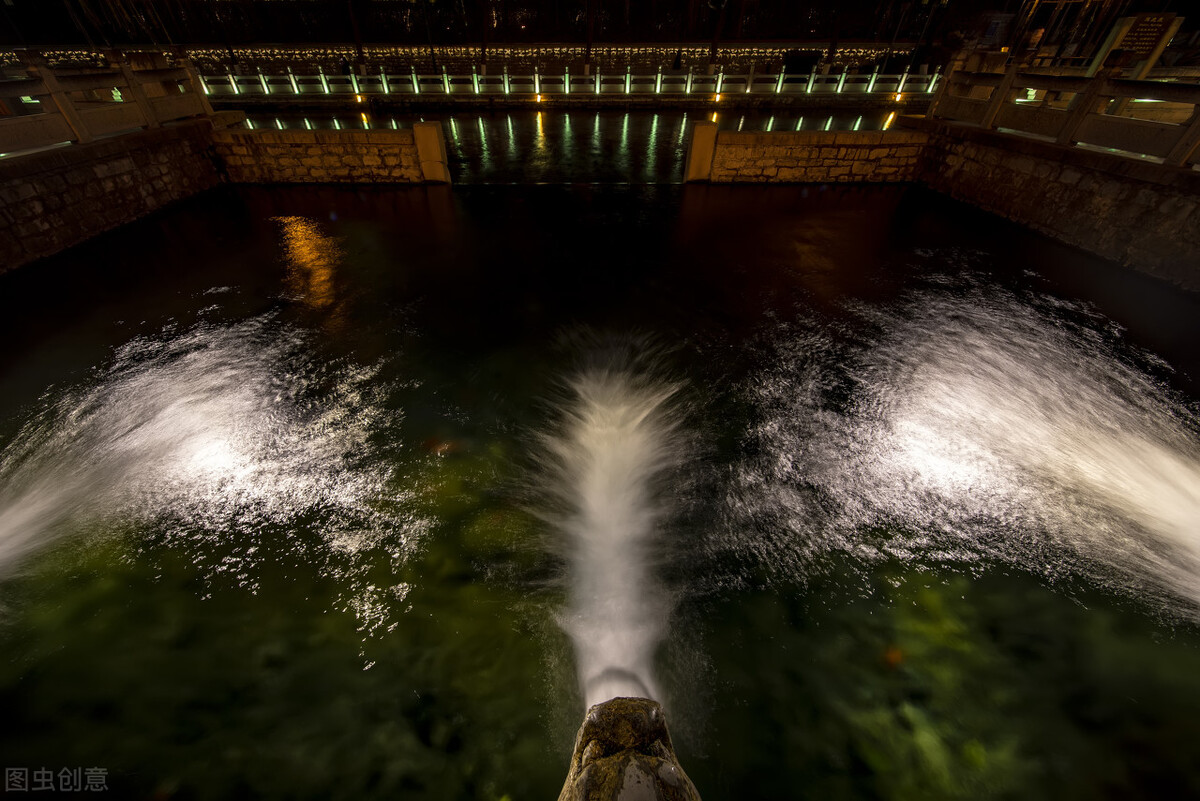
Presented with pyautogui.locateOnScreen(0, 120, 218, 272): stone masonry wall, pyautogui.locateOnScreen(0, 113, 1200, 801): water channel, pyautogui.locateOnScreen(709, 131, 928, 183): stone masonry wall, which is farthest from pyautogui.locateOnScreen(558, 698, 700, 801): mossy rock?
pyautogui.locateOnScreen(709, 131, 928, 183): stone masonry wall

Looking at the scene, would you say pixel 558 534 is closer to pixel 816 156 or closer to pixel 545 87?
pixel 816 156

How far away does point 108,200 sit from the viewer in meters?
8.49

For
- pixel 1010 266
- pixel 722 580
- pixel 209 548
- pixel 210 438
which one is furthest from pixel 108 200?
pixel 1010 266

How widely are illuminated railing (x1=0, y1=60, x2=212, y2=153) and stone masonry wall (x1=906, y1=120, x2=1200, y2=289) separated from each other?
17.0 metres

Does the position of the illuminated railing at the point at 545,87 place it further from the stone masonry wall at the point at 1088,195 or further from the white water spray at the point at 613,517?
the white water spray at the point at 613,517

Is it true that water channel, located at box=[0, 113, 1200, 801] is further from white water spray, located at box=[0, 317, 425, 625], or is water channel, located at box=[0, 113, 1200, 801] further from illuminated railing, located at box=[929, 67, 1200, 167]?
illuminated railing, located at box=[929, 67, 1200, 167]

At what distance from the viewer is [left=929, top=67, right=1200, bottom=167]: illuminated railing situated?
6.41 meters

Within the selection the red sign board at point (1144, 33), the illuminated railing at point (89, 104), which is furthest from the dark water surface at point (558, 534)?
the red sign board at point (1144, 33)

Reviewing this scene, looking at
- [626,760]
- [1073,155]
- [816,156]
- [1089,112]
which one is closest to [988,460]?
[626,760]

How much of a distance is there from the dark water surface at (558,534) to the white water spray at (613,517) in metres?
0.14

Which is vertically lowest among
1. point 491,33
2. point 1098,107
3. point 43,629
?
point 43,629

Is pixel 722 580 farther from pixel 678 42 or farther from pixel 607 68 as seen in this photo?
pixel 678 42

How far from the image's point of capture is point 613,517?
3.81 meters

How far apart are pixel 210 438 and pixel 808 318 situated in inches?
285
